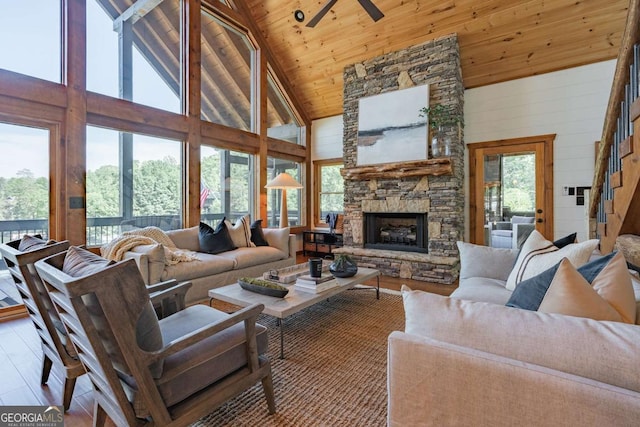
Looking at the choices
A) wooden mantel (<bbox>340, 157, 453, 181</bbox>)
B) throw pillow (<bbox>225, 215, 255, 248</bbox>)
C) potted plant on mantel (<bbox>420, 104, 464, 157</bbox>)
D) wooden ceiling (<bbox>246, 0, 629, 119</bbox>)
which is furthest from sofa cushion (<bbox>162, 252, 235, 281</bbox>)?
wooden ceiling (<bbox>246, 0, 629, 119</bbox>)

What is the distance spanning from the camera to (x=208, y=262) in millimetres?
3477

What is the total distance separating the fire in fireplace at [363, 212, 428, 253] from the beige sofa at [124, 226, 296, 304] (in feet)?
4.62

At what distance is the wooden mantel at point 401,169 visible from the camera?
4.34 meters

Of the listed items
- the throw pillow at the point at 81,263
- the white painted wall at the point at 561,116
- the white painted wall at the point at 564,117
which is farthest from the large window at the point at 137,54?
the white painted wall at the point at 564,117

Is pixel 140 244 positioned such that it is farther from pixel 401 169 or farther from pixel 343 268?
pixel 401 169

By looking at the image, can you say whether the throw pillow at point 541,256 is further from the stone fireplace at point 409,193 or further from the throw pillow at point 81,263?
the throw pillow at point 81,263

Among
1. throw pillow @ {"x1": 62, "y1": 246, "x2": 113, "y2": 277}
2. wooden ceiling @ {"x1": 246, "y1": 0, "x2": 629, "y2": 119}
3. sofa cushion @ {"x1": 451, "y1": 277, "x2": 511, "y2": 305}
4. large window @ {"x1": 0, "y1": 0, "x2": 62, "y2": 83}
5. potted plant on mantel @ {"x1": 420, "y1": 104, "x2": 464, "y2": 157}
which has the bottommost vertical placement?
sofa cushion @ {"x1": 451, "y1": 277, "x2": 511, "y2": 305}

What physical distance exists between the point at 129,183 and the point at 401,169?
3.77 meters

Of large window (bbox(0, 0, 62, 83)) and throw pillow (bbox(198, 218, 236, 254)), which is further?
throw pillow (bbox(198, 218, 236, 254))

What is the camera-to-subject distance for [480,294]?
208 cm

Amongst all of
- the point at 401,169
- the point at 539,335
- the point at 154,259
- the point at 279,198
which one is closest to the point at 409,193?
the point at 401,169

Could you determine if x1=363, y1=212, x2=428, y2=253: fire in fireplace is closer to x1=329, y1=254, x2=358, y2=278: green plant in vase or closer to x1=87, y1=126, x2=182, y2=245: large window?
x1=329, y1=254, x2=358, y2=278: green plant in vase

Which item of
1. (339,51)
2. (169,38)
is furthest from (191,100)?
(339,51)

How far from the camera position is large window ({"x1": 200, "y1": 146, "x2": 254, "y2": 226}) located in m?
4.96
